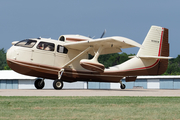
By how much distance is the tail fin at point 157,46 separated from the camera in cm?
2759

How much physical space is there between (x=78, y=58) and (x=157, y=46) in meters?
8.43

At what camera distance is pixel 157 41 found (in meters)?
28.1

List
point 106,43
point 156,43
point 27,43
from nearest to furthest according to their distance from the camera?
point 27,43, point 106,43, point 156,43

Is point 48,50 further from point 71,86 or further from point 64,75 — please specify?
point 71,86

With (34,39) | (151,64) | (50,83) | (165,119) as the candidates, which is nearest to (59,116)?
(165,119)

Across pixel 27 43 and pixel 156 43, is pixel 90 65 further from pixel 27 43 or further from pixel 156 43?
pixel 156 43

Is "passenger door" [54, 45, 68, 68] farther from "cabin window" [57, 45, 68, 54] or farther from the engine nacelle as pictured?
the engine nacelle

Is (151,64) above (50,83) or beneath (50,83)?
above

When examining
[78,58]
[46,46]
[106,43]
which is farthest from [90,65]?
[46,46]

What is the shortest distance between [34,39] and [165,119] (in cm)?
1744

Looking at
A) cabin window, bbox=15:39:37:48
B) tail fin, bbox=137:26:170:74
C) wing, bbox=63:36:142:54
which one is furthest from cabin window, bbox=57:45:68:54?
tail fin, bbox=137:26:170:74

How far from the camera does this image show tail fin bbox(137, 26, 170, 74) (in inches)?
1086

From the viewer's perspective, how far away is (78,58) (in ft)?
82.6

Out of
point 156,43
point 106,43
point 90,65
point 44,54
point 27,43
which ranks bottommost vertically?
point 90,65
